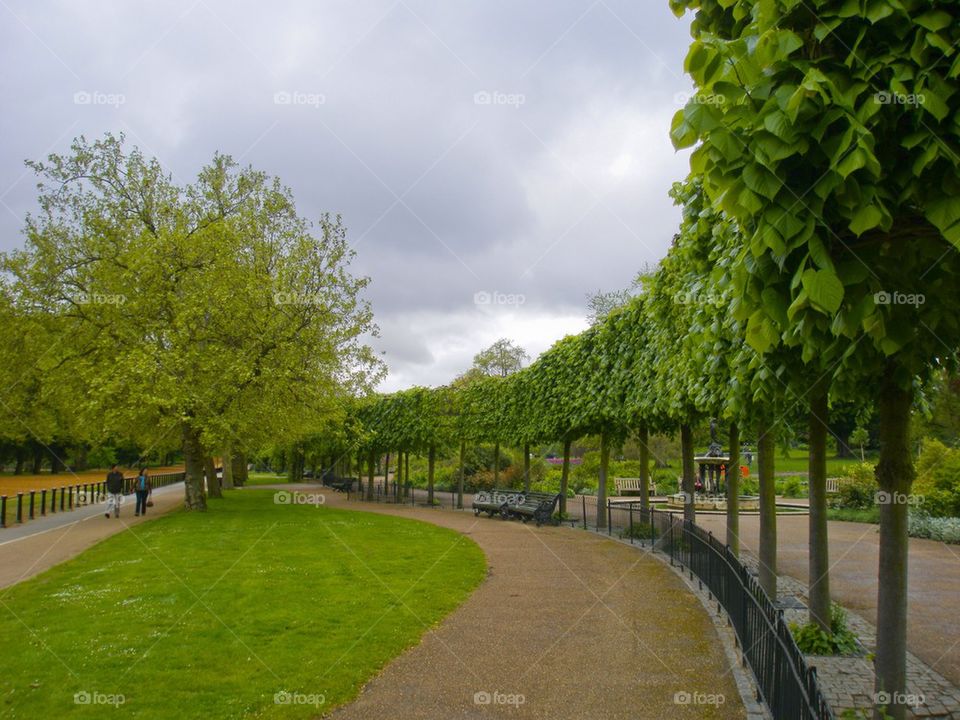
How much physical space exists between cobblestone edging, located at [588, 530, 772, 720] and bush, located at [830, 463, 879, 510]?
16875mm

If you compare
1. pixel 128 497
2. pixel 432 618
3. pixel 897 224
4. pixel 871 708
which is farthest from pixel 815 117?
pixel 128 497

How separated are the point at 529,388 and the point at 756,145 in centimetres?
2384

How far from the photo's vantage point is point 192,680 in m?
7.18

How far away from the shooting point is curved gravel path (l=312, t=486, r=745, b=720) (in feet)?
21.6

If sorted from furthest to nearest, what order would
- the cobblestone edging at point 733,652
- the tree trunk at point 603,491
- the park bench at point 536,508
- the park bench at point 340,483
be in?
the park bench at point 340,483
the park bench at point 536,508
the tree trunk at point 603,491
the cobblestone edging at point 733,652

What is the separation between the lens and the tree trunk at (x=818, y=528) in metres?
8.41

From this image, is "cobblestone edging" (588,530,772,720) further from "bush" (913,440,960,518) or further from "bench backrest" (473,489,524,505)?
"bush" (913,440,960,518)

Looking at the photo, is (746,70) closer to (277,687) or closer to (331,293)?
(277,687)

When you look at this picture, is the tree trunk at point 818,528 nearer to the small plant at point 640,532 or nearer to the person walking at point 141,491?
the small plant at point 640,532

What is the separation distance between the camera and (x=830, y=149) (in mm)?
3453

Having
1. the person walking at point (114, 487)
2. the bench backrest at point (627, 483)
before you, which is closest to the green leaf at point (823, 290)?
the person walking at point (114, 487)

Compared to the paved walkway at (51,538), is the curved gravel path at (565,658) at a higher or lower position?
higher

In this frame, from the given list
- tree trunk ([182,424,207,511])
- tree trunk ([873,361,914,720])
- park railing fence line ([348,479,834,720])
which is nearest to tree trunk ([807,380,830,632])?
park railing fence line ([348,479,834,720])

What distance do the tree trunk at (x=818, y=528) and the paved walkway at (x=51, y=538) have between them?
12787mm
